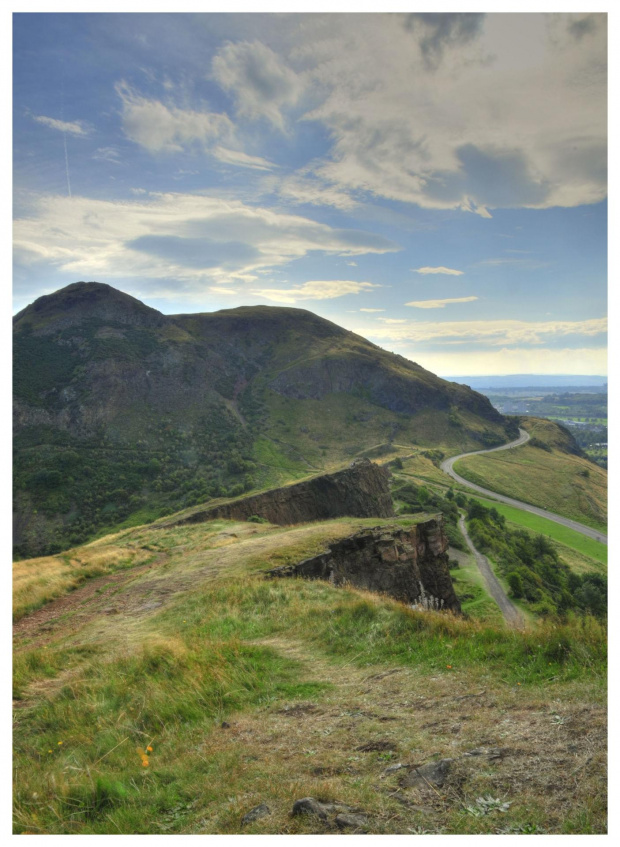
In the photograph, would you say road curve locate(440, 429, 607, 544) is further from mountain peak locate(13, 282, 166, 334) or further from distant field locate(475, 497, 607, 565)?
mountain peak locate(13, 282, 166, 334)

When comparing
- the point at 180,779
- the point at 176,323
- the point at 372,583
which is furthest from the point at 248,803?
the point at 176,323

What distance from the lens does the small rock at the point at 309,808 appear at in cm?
326

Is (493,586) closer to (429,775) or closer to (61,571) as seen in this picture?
(61,571)

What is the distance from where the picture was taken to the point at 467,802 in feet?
10.7

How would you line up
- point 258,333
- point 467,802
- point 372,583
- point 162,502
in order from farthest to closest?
point 258,333
point 162,502
point 372,583
point 467,802

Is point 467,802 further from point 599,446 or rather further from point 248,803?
point 599,446

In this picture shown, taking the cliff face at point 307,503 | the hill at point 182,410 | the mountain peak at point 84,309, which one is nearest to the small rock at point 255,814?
the cliff face at point 307,503

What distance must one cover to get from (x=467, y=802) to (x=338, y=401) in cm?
15573

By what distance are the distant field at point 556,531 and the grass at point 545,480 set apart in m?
12.3

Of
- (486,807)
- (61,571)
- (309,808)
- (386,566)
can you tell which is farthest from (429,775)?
(61,571)

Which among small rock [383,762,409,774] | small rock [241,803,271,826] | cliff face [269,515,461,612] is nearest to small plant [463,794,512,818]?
small rock [383,762,409,774]

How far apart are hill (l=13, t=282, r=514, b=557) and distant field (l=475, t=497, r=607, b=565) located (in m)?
40.8

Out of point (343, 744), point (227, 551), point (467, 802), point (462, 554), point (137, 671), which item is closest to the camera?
point (467, 802)

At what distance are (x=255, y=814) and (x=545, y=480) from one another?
435 ft
